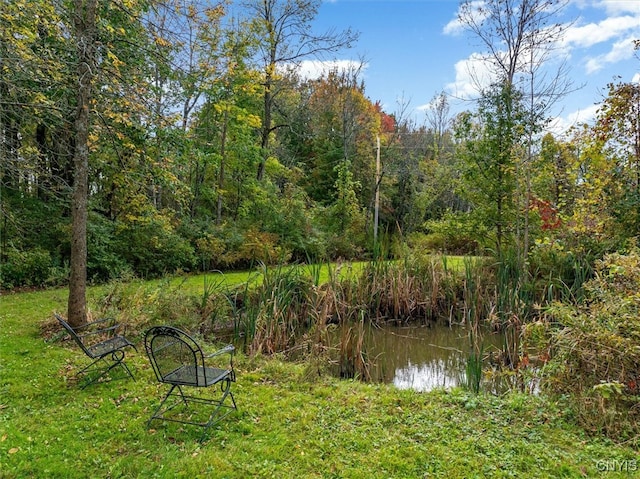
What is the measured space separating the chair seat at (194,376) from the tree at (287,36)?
366 inches

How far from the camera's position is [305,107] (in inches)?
669

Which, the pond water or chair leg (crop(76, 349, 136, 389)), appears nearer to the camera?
chair leg (crop(76, 349, 136, 389))

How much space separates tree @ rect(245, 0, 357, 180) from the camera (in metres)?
11.4

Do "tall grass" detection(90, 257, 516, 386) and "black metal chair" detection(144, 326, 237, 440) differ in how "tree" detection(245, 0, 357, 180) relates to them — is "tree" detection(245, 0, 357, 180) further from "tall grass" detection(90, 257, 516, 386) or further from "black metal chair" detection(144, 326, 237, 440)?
"black metal chair" detection(144, 326, 237, 440)

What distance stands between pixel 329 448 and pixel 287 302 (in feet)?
8.11

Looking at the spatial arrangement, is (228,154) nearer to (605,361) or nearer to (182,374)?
(182,374)

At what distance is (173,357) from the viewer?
112 inches

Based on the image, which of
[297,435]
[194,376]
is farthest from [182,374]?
[297,435]

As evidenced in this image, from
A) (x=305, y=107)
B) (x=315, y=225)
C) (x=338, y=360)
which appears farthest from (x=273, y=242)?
(x=305, y=107)

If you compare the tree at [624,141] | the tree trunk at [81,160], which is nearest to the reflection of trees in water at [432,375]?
the tree at [624,141]

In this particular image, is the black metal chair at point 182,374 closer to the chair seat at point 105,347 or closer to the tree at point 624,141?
the chair seat at point 105,347

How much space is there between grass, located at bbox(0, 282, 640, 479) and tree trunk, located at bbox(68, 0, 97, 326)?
36.0 inches


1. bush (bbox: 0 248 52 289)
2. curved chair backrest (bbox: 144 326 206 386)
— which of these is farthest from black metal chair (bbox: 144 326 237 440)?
bush (bbox: 0 248 52 289)

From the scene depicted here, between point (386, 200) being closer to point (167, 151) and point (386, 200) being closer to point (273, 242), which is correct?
point (273, 242)
